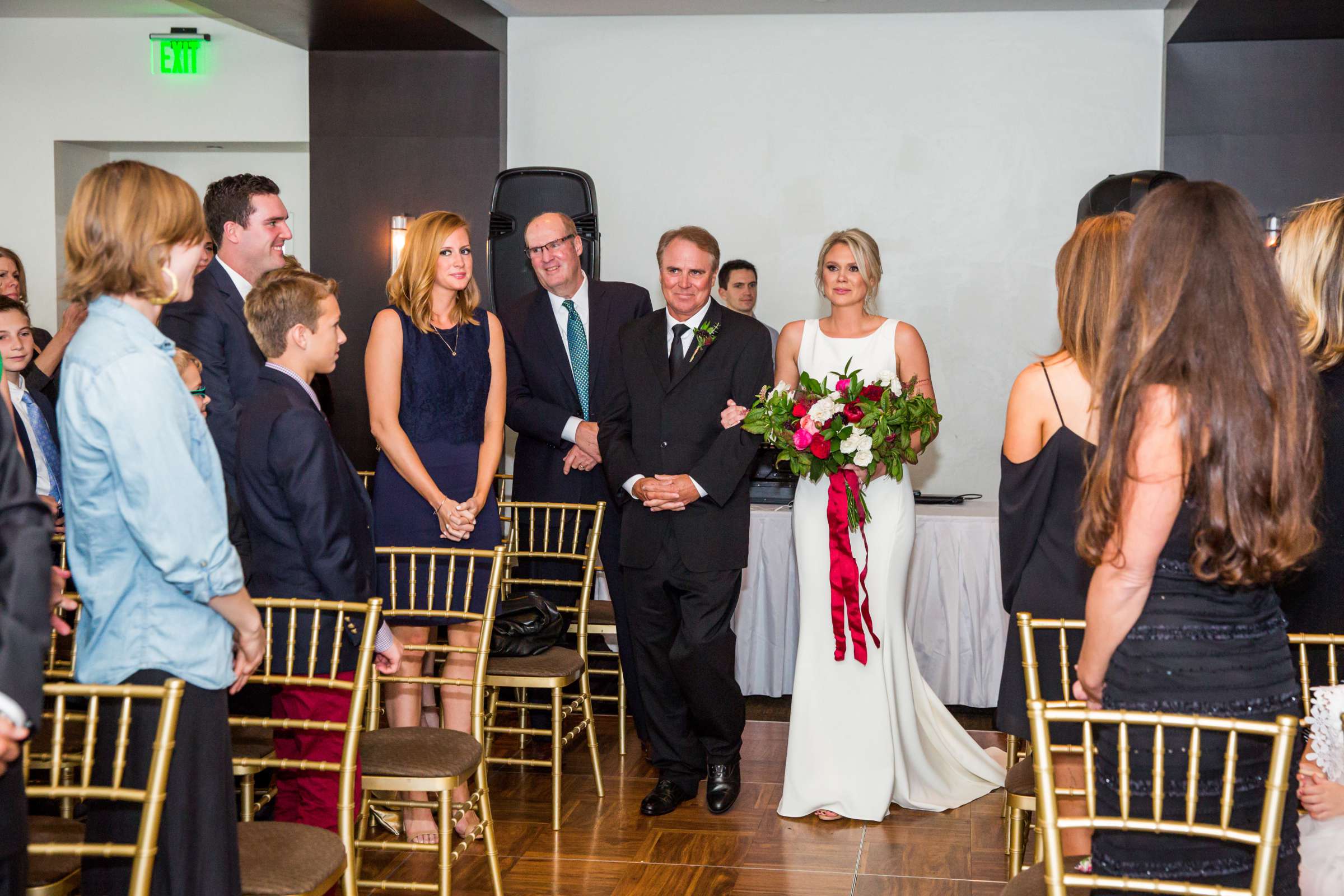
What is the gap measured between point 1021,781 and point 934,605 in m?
2.21

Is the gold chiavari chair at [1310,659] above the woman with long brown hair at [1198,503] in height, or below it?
below

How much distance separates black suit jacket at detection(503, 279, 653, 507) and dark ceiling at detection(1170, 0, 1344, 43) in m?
3.16

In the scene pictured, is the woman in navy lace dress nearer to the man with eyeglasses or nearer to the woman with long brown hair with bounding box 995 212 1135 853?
the man with eyeglasses

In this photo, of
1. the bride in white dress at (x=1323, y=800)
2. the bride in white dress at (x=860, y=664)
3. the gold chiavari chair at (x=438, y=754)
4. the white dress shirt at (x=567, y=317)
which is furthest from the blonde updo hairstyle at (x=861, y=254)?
the bride in white dress at (x=1323, y=800)

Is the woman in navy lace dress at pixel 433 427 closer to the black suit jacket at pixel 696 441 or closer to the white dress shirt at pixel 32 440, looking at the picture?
the black suit jacket at pixel 696 441

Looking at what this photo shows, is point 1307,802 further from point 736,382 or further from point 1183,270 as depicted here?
point 736,382

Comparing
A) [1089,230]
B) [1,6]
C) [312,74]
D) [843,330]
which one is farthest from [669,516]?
[1,6]

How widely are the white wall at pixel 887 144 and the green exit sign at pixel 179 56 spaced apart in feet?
6.48

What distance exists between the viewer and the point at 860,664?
4.10m

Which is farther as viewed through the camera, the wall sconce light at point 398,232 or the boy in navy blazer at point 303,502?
the wall sconce light at point 398,232

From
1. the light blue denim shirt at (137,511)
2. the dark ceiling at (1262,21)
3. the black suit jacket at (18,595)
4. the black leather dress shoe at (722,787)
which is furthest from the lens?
the dark ceiling at (1262,21)

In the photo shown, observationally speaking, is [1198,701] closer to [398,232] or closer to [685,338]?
[685,338]

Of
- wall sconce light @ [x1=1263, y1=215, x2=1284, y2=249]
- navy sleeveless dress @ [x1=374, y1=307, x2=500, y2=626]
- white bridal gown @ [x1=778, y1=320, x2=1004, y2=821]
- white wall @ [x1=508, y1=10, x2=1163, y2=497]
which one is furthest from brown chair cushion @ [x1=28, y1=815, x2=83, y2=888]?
wall sconce light @ [x1=1263, y1=215, x2=1284, y2=249]

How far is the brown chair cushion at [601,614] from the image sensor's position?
4.77 meters
